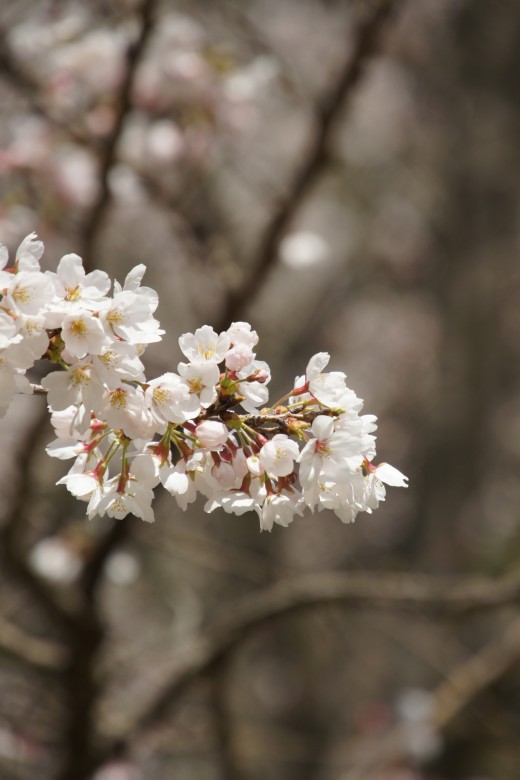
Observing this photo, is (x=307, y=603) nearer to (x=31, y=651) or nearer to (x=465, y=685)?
(x=31, y=651)

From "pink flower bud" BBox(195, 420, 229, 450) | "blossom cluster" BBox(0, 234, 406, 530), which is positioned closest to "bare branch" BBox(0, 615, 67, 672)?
"blossom cluster" BBox(0, 234, 406, 530)

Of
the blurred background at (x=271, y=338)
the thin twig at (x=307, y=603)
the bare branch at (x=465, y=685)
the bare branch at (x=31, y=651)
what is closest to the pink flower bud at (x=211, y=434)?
the thin twig at (x=307, y=603)

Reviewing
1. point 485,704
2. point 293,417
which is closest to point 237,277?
point 293,417

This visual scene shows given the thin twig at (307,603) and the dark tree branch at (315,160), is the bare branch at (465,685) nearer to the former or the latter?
the thin twig at (307,603)

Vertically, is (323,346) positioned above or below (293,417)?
above

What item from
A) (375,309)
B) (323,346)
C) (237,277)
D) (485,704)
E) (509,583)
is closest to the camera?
(509,583)

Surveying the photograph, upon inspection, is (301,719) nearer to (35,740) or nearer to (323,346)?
(323,346)
